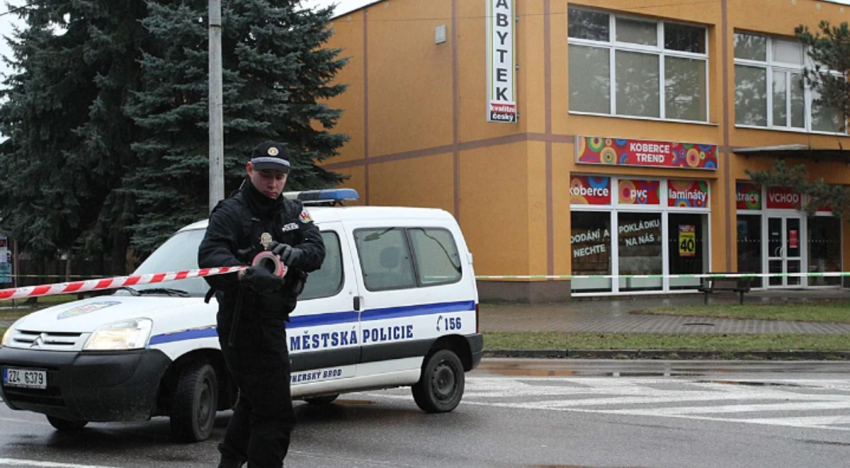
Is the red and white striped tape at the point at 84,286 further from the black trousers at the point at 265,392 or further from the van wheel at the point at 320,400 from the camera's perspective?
the van wheel at the point at 320,400

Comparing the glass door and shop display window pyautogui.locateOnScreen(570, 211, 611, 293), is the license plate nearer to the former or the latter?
shop display window pyautogui.locateOnScreen(570, 211, 611, 293)

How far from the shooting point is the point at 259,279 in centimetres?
482

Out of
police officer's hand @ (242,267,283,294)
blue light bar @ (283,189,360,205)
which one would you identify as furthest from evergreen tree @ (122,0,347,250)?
police officer's hand @ (242,267,283,294)

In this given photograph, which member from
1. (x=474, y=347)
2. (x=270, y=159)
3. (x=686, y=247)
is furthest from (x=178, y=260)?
(x=686, y=247)

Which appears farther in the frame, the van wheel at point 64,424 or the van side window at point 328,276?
the van side window at point 328,276

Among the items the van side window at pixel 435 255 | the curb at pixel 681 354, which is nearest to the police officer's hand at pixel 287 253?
the van side window at pixel 435 255

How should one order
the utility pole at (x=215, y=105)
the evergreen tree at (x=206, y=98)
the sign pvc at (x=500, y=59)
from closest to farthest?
the utility pole at (x=215, y=105)
the evergreen tree at (x=206, y=98)
the sign pvc at (x=500, y=59)

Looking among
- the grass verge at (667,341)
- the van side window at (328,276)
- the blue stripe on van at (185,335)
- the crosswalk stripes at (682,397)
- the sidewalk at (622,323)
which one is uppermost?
the van side window at (328,276)

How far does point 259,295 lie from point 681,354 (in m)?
10.0

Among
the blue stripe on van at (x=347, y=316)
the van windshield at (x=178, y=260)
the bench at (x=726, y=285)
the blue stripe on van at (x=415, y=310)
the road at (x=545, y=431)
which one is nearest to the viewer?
the road at (x=545, y=431)

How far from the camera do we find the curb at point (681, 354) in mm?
13672

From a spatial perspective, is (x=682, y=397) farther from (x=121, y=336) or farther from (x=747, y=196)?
(x=747, y=196)

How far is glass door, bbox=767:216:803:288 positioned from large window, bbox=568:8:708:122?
462 centimetres

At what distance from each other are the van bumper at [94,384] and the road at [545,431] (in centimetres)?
31
